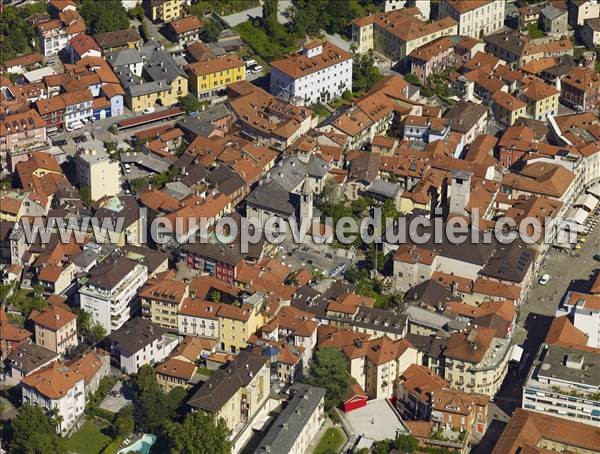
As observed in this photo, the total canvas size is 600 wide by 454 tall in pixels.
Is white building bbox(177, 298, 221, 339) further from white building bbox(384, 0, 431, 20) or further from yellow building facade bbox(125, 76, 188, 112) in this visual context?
white building bbox(384, 0, 431, 20)

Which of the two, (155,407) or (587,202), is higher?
(155,407)

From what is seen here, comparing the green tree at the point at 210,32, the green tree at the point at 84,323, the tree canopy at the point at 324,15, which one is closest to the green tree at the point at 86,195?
the green tree at the point at 84,323

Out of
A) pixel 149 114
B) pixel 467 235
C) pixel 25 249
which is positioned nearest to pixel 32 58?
pixel 149 114

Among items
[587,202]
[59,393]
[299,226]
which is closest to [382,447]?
[59,393]

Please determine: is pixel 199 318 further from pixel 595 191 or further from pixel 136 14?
pixel 136 14

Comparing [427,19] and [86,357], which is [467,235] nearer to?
[86,357]

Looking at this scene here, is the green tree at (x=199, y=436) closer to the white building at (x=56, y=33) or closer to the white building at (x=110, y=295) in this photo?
the white building at (x=110, y=295)
